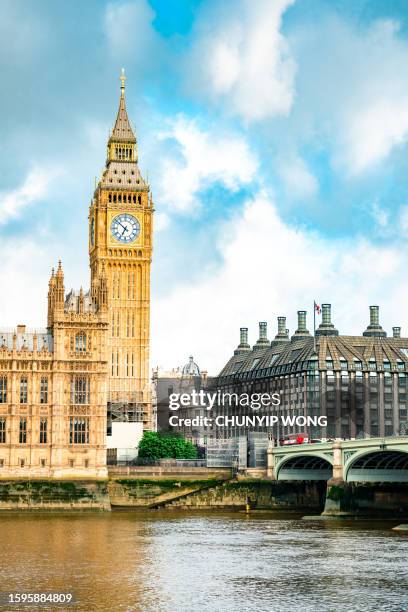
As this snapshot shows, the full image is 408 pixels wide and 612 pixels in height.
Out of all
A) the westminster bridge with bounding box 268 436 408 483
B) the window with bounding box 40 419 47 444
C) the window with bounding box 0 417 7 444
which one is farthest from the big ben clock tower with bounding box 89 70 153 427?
the westminster bridge with bounding box 268 436 408 483

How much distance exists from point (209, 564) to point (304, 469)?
67.9 meters

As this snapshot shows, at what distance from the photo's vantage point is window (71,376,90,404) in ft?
467

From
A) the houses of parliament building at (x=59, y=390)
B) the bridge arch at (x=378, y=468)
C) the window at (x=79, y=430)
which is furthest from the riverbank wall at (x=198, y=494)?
the window at (x=79, y=430)

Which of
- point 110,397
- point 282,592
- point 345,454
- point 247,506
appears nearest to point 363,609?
point 282,592

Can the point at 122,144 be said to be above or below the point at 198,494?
above

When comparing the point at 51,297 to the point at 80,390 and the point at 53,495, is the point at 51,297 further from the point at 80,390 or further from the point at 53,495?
the point at 53,495

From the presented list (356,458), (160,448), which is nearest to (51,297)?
(160,448)

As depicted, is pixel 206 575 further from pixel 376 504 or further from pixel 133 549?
pixel 376 504

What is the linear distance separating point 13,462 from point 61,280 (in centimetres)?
2197

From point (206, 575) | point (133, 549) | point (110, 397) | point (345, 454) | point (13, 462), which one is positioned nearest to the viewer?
point (206, 575)

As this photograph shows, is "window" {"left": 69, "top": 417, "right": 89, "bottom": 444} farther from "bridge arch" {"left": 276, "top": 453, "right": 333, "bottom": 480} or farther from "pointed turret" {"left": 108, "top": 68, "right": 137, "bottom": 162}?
"pointed turret" {"left": 108, "top": 68, "right": 137, "bottom": 162}

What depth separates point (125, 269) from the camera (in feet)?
575

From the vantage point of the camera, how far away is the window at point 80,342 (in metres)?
143

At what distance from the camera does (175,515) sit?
435ft
